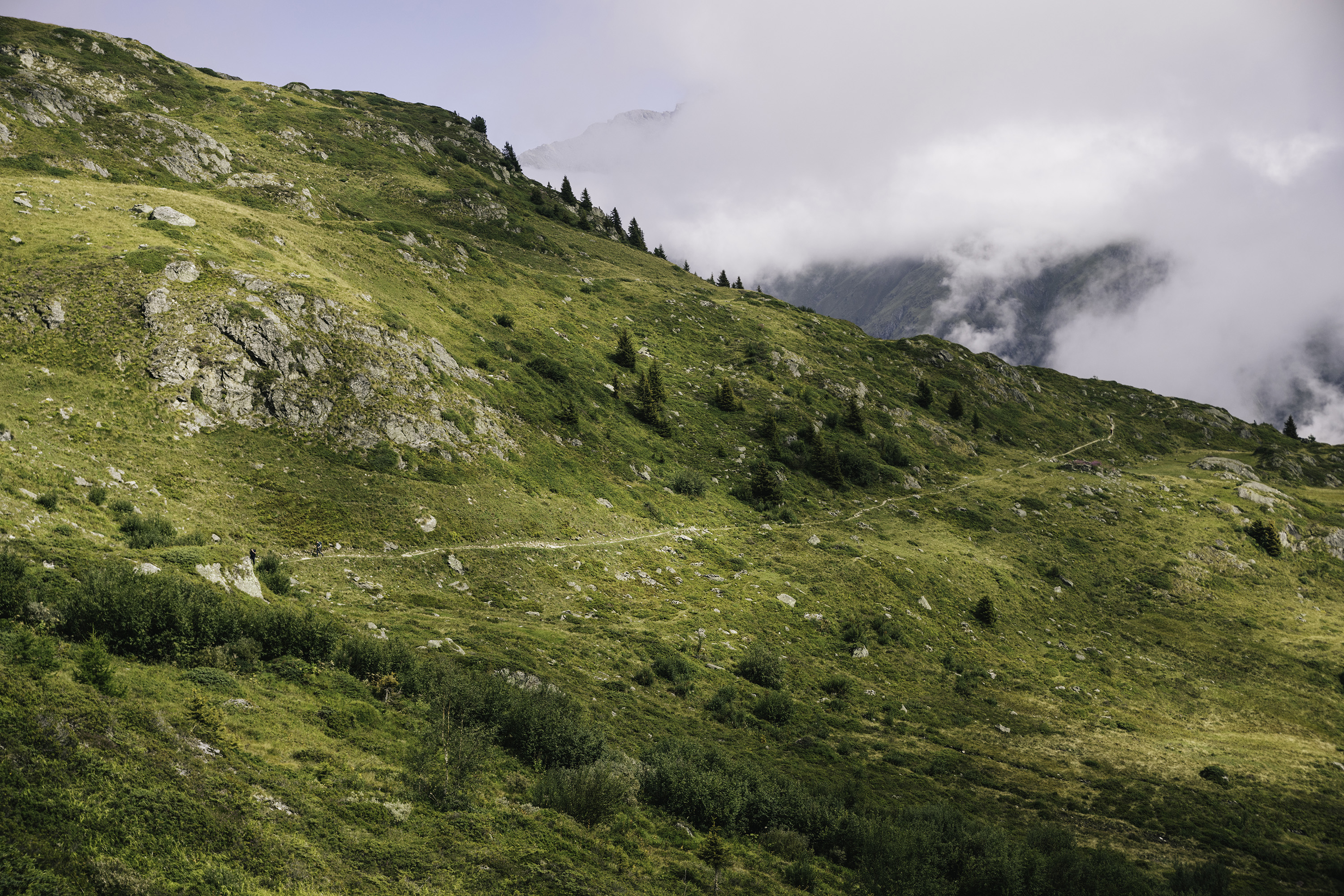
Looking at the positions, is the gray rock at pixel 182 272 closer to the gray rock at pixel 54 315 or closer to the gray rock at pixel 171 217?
the gray rock at pixel 54 315

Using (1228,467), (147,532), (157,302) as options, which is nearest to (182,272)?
(157,302)

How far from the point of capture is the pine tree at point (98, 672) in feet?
36.5

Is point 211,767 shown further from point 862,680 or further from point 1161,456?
point 1161,456

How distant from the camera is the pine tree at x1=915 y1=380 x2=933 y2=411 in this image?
99.0 metres

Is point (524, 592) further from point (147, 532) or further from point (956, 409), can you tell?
point (956, 409)

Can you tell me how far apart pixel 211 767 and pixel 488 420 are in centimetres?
3889

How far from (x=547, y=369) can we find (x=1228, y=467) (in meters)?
117

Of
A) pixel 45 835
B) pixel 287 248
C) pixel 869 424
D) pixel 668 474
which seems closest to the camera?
pixel 45 835

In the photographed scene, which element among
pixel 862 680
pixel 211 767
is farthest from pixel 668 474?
pixel 211 767

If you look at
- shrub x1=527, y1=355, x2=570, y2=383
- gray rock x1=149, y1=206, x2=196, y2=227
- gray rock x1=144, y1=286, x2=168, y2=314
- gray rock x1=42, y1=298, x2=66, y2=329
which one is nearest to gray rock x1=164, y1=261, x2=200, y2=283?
gray rock x1=144, y1=286, x2=168, y2=314

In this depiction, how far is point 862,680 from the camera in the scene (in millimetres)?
36969

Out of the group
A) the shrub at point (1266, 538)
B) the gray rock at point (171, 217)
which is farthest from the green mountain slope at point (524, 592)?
the shrub at point (1266, 538)

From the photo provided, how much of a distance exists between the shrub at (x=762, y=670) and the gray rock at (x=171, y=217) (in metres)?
54.8

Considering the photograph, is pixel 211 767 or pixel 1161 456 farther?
pixel 1161 456
